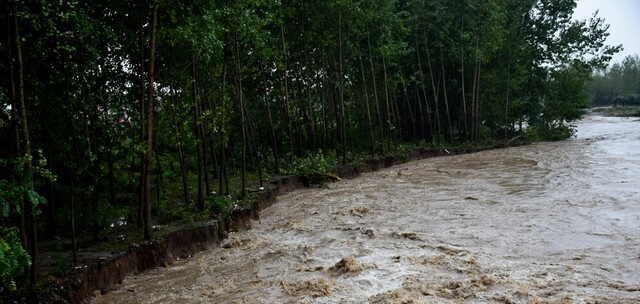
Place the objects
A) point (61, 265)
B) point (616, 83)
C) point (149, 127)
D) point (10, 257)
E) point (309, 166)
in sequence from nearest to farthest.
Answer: point (10, 257), point (61, 265), point (149, 127), point (309, 166), point (616, 83)

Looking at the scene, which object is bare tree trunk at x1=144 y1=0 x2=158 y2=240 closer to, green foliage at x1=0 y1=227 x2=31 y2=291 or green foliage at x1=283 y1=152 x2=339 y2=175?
green foliage at x1=0 y1=227 x2=31 y2=291

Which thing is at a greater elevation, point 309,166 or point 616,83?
point 616,83

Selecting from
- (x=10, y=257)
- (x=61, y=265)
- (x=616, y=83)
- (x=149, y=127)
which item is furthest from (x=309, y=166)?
(x=616, y=83)

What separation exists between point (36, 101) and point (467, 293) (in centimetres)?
724

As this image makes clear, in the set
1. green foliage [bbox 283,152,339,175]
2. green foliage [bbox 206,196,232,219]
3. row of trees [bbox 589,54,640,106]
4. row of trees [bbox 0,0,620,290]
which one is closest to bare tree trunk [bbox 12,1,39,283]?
row of trees [bbox 0,0,620,290]

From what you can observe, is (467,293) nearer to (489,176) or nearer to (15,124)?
(15,124)

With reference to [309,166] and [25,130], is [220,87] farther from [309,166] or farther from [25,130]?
[25,130]

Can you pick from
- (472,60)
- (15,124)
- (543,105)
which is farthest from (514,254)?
(543,105)

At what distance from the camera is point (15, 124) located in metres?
6.00

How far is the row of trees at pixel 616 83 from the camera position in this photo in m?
110

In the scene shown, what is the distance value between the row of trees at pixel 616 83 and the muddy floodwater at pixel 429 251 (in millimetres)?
109642

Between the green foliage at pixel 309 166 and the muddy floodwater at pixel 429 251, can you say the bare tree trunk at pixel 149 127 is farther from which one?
the green foliage at pixel 309 166

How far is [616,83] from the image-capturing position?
111000 millimetres

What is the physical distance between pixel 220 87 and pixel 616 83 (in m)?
122
